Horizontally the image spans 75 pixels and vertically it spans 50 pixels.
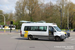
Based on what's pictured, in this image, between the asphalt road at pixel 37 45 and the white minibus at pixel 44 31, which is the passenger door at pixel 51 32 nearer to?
the white minibus at pixel 44 31

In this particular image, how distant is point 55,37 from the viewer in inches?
626

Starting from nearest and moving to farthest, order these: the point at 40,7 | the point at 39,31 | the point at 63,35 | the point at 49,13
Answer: the point at 63,35 < the point at 39,31 < the point at 40,7 < the point at 49,13

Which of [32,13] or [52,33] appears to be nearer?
[52,33]

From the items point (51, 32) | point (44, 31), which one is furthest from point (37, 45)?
point (44, 31)

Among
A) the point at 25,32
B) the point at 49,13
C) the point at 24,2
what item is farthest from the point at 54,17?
the point at 25,32

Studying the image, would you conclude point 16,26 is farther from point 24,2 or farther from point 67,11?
point 67,11

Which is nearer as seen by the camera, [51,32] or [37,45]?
[37,45]

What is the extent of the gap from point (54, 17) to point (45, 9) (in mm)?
5472

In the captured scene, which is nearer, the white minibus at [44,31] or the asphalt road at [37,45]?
the asphalt road at [37,45]

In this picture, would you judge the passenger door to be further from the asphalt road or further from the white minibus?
the asphalt road

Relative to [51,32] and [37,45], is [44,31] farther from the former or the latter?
[37,45]

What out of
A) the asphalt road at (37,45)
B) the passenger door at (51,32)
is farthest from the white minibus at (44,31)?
the asphalt road at (37,45)

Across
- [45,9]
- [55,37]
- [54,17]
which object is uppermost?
[45,9]

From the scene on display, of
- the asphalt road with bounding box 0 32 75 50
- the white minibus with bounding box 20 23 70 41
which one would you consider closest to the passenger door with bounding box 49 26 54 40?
the white minibus with bounding box 20 23 70 41
